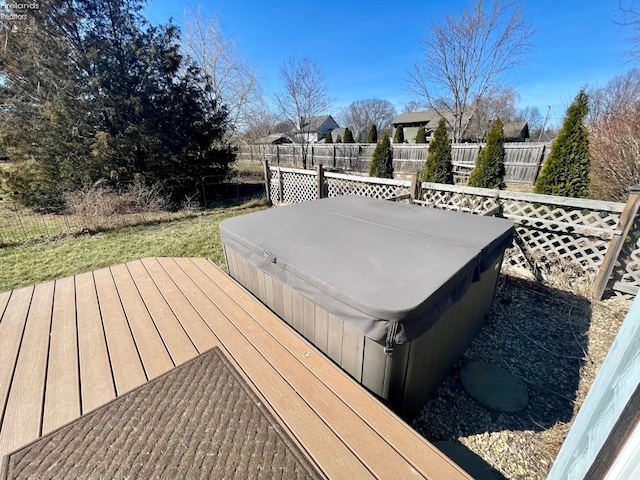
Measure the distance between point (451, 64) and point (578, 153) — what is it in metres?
11.6

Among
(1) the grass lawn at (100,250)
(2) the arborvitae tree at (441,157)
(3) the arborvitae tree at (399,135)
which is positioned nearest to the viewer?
(1) the grass lawn at (100,250)

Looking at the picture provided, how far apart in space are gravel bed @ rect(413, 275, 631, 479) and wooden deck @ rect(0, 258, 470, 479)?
0.86m

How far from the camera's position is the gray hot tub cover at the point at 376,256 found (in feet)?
4.78

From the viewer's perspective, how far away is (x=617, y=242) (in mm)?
3029

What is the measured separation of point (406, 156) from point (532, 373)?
13978mm

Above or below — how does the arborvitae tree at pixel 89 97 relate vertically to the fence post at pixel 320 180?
above

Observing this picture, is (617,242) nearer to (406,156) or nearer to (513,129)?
(406,156)

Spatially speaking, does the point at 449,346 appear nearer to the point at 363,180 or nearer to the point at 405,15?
the point at 363,180

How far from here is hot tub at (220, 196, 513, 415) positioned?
58.4 inches

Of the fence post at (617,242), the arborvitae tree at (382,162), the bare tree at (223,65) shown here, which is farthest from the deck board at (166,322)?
the bare tree at (223,65)

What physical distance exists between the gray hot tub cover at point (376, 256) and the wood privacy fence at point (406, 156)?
6.31 metres

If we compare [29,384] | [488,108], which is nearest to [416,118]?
[488,108]

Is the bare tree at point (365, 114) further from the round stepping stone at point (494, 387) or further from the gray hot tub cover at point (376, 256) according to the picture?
the round stepping stone at point (494, 387)
